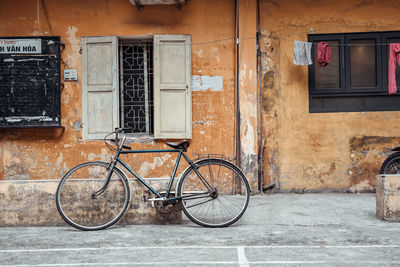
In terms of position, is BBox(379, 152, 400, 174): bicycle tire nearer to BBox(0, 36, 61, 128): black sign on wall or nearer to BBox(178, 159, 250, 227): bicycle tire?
BBox(178, 159, 250, 227): bicycle tire

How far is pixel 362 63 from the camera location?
25.3 feet

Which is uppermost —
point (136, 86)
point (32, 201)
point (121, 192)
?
point (136, 86)

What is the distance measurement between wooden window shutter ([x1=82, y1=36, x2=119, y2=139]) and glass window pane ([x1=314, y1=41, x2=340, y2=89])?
3.63 metres

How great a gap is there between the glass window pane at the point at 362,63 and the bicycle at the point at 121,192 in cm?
373

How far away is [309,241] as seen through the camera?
14.8ft

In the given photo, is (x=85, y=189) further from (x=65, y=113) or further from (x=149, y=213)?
(x=65, y=113)

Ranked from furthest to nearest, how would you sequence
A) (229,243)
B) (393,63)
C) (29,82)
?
(29,82) → (393,63) → (229,243)

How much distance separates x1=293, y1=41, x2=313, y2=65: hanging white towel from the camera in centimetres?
739

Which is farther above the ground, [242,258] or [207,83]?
[207,83]

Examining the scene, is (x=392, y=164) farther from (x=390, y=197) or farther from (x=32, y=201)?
(x=32, y=201)

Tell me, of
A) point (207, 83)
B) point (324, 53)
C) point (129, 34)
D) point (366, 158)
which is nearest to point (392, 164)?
point (366, 158)

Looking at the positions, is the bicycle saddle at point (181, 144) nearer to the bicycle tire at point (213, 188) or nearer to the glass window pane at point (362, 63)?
the bicycle tire at point (213, 188)

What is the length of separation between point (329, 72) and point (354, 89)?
535 millimetres

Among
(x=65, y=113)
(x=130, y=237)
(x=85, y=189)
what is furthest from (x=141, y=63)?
(x=130, y=237)
